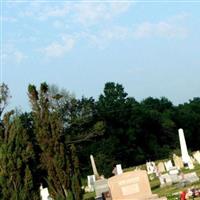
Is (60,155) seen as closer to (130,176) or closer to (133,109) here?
(130,176)

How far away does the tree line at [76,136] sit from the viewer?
13977 mm

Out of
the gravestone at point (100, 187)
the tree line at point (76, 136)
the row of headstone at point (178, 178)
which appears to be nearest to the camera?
the tree line at point (76, 136)

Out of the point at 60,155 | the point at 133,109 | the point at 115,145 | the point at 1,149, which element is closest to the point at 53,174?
the point at 60,155

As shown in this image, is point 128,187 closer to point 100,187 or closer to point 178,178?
point 178,178

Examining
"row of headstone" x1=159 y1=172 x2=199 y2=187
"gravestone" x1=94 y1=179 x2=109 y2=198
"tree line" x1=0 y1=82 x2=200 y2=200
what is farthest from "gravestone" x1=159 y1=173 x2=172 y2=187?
"tree line" x1=0 y1=82 x2=200 y2=200

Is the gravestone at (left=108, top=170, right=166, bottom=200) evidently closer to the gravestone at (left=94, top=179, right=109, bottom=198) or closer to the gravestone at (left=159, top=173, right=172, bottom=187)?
the gravestone at (left=159, top=173, right=172, bottom=187)

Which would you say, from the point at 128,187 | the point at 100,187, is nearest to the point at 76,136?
the point at 100,187

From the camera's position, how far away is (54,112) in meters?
15.1

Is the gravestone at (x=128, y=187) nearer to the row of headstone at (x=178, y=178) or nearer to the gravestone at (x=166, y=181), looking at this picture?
the row of headstone at (x=178, y=178)

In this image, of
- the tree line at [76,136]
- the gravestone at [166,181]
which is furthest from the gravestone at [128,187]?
the gravestone at [166,181]

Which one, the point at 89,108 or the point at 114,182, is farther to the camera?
the point at 89,108

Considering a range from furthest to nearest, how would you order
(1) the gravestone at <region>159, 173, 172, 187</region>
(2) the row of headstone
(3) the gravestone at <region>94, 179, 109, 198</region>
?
(3) the gravestone at <region>94, 179, 109, 198</region>
(1) the gravestone at <region>159, 173, 172, 187</region>
(2) the row of headstone

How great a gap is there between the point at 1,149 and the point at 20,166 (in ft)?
2.30

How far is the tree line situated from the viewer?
45.9 feet
